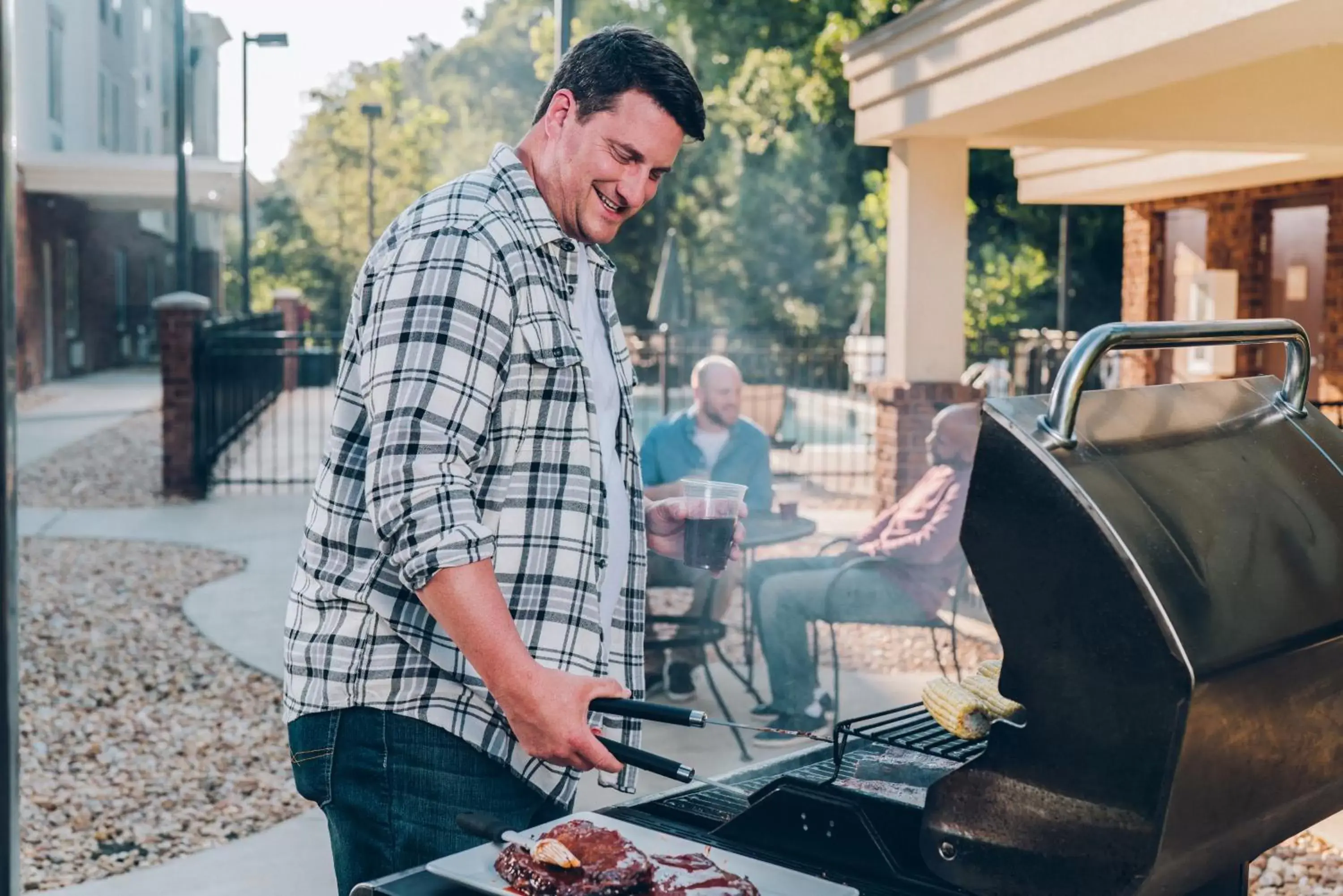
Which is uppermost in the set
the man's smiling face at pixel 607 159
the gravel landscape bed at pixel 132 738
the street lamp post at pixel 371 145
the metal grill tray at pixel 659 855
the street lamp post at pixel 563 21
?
the street lamp post at pixel 371 145

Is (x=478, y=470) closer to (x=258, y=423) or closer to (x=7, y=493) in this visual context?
(x=7, y=493)

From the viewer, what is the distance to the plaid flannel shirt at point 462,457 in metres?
2.00

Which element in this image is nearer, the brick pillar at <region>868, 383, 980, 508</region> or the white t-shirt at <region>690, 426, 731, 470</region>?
the white t-shirt at <region>690, 426, 731, 470</region>

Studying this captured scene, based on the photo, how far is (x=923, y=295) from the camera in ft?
31.5

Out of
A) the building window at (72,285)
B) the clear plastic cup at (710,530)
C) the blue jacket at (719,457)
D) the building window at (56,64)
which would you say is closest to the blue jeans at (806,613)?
the blue jacket at (719,457)

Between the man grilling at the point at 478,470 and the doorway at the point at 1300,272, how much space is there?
413 inches

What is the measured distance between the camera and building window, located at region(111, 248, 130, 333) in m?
30.3

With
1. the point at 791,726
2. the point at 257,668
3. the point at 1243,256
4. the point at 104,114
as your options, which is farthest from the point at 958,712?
the point at 104,114

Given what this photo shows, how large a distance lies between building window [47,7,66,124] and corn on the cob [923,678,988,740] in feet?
82.6

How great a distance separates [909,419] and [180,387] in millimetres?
6867

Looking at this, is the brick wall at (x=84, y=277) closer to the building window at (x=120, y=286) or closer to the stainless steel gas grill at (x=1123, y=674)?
Result: the building window at (x=120, y=286)

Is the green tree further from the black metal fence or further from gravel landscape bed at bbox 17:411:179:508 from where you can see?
gravel landscape bed at bbox 17:411:179:508

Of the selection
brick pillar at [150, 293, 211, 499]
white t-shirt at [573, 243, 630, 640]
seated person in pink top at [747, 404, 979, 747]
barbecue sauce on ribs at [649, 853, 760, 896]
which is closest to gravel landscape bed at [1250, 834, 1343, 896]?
seated person in pink top at [747, 404, 979, 747]

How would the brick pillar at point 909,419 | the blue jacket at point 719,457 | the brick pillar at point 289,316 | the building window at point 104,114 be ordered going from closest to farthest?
the blue jacket at point 719,457 → the brick pillar at point 909,419 → the brick pillar at point 289,316 → the building window at point 104,114
